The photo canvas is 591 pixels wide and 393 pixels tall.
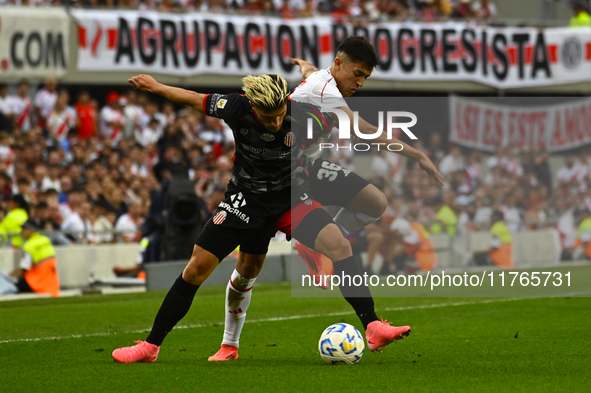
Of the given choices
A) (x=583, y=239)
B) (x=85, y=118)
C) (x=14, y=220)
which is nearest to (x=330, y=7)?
(x=85, y=118)

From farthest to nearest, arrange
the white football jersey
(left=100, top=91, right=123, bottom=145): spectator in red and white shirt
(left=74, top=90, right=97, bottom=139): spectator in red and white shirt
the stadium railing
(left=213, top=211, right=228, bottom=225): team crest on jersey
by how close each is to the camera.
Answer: (left=100, top=91, right=123, bottom=145): spectator in red and white shirt
(left=74, top=90, right=97, bottom=139): spectator in red and white shirt
the stadium railing
the white football jersey
(left=213, top=211, right=228, bottom=225): team crest on jersey

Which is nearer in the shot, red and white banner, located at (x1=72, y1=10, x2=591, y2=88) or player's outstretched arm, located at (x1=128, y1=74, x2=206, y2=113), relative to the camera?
player's outstretched arm, located at (x1=128, y1=74, x2=206, y2=113)

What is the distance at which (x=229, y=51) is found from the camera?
18.9 m

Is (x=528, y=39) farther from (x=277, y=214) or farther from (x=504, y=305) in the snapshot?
(x=277, y=214)

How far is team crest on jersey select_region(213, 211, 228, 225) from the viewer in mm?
5895

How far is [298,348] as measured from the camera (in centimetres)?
703

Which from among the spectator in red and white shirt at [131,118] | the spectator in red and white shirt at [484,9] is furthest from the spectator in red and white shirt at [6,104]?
the spectator in red and white shirt at [484,9]

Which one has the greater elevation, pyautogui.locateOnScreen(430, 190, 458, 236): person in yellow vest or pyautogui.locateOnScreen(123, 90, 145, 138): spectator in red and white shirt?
pyautogui.locateOnScreen(123, 90, 145, 138): spectator in red and white shirt

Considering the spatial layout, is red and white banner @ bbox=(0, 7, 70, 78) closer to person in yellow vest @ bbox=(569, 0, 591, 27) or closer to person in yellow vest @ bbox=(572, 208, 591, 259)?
→ person in yellow vest @ bbox=(572, 208, 591, 259)

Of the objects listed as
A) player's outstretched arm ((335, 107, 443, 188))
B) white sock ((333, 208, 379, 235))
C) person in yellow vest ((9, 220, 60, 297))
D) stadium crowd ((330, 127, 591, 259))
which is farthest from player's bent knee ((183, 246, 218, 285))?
stadium crowd ((330, 127, 591, 259))

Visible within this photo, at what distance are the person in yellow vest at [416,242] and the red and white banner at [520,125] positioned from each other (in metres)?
5.01

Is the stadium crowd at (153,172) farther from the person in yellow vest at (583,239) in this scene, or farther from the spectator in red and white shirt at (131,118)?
the person in yellow vest at (583,239)

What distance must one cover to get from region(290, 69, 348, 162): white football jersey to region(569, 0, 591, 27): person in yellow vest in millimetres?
18326

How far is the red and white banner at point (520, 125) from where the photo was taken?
838 inches
